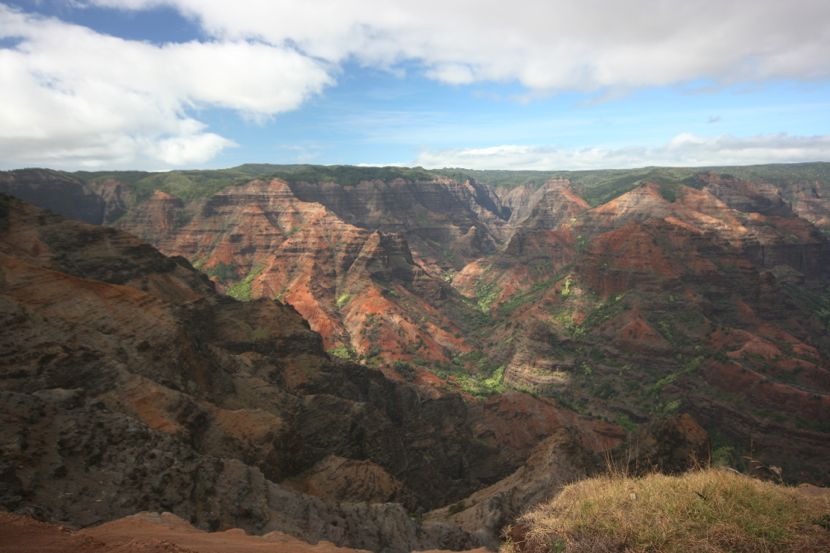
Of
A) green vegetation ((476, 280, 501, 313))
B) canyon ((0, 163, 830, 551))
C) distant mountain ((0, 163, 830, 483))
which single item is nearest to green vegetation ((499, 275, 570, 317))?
distant mountain ((0, 163, 830, 483))

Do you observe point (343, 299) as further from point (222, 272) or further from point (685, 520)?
point (685, 520)

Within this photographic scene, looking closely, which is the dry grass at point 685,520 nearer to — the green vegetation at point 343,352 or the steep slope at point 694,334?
the steep slope at point 694,334

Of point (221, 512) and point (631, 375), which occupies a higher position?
point (221, 512)

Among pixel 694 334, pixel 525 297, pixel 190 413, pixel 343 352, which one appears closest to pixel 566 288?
pixel 525 297

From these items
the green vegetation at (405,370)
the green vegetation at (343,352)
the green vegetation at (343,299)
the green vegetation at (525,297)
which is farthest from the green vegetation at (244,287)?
the green vegetation at (525,297)

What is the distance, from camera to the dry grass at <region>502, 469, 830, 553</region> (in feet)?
30.3

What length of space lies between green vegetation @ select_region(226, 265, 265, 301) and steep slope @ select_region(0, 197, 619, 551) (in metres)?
57.3

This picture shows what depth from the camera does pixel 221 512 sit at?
19.5 meters

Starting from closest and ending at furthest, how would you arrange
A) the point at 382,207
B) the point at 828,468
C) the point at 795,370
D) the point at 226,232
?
the point at 828,468, the point at 795,370, the point at 226,232, the point at 382,207

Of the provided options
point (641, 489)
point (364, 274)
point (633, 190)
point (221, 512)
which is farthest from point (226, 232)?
point (641, 489)

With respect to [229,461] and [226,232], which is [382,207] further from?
[229,461]

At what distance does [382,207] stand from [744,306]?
12687 cm

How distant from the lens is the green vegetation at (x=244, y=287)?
123250 mm

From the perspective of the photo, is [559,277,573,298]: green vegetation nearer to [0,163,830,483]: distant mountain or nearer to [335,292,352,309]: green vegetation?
[0,163,830,483]: distant mountain
